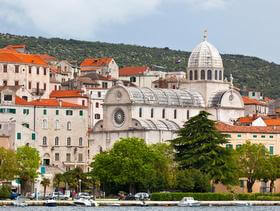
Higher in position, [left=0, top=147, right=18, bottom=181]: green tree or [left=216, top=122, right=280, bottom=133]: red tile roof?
[left=216, top=122, right=280, bottom=133]: red tile roof

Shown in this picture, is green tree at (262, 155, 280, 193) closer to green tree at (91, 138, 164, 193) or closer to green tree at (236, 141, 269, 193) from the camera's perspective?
green tree at (236, 141, 269, 193)

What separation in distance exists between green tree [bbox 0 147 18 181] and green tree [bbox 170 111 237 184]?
59.8ft

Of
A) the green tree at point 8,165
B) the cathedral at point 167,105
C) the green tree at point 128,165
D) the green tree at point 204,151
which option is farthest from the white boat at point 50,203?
the cathedral at point 167,105

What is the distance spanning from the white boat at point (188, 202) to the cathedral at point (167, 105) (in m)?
32.7

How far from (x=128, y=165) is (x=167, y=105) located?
29467mm

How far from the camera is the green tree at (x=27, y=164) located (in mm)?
140500

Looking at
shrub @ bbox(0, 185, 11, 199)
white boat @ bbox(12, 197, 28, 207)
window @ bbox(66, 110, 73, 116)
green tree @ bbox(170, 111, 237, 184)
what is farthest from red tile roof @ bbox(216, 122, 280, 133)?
white boat @ bbox(12, 197, 28, 207)

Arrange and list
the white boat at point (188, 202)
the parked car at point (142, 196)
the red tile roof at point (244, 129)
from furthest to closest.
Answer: the red tile roof at point (244, 129)
the parked car at point (142, 196)
the white boat at point (188, 202)

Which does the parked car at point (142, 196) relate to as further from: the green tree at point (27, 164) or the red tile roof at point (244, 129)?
the red tile roof at point (244, 129)

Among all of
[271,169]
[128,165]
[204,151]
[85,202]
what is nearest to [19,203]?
[85,202]

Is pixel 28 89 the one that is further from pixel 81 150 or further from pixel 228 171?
pixel 228 171

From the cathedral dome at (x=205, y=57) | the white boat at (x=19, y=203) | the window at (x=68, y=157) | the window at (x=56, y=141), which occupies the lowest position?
the white boat at (x=19, y=203)

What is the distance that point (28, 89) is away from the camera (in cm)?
17488

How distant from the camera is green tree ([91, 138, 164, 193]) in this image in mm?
138625
